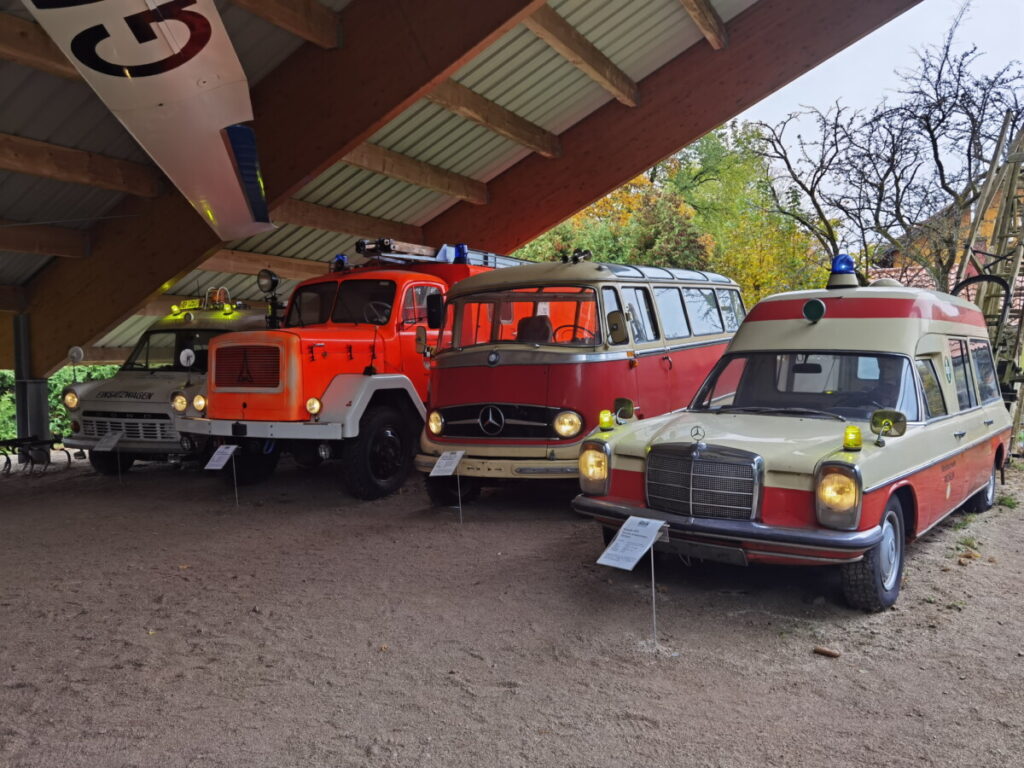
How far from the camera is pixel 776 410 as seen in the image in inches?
207

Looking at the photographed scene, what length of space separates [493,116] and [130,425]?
615 centimetres

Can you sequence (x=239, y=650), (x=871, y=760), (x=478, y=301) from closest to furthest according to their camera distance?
(x=871, y=760), (x=239, y=650), (x=478, y=301)

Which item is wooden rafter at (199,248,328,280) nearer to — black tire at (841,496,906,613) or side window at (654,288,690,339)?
side window at (654,288,690,339)

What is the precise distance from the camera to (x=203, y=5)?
6.49m

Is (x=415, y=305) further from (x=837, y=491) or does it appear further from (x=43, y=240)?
(x=837, y=491)

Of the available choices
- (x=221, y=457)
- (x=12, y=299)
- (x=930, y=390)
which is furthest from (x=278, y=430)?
(x=12, y=299)

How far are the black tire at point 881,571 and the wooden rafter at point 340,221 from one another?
843cm

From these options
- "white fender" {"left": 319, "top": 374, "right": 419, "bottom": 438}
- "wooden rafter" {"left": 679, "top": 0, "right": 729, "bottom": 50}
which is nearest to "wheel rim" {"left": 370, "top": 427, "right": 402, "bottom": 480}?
"white fender" {"left": 319, "top": 374, "right": 419, "bottom": 438}

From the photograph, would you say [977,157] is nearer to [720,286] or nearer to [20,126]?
[720,286]

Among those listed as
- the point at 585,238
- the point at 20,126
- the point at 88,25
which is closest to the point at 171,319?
the point at 20,126

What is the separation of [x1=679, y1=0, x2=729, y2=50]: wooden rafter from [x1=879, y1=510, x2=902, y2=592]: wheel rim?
775 cm

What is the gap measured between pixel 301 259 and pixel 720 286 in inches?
294

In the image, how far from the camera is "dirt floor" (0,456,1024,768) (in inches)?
126

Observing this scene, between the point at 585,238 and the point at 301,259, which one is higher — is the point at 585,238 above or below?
above
